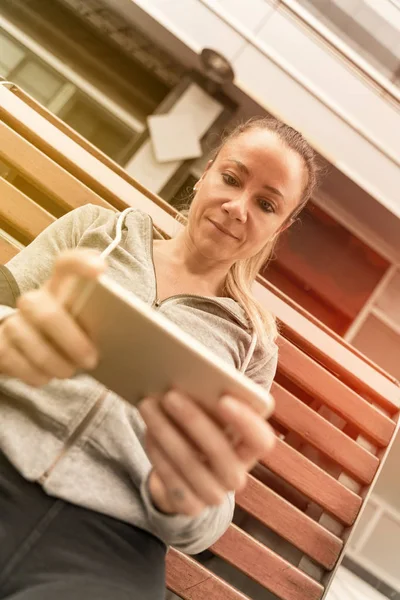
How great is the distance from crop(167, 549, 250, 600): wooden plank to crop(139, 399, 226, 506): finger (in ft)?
2.80

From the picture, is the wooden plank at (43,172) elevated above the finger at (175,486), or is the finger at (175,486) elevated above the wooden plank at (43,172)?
the wooden plank at (43,172)

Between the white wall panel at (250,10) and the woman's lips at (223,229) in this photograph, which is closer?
the woman's lips at (223,229)

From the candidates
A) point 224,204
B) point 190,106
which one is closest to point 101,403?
point 224,204

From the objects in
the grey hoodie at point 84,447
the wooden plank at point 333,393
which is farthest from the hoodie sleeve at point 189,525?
the wooden plank at point 333,393

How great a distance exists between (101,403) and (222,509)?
25cm

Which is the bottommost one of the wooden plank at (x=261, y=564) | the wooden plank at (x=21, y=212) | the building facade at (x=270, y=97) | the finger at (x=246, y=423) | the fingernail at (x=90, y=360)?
the wooden plank at (x=261, y=564)

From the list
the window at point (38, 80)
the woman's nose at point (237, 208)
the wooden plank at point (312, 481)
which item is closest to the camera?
the woman's nose at point (237, 208)

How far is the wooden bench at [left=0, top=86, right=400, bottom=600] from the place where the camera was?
4.06 feet

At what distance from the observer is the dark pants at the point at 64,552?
1.82ft

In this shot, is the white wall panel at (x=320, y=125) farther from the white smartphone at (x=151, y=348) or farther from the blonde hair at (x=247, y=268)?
the white smartphone at (x=151, y=348)

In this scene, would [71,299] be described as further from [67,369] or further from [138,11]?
[138,11]

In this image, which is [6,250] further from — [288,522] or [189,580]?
[288,522]

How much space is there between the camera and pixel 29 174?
1319mm

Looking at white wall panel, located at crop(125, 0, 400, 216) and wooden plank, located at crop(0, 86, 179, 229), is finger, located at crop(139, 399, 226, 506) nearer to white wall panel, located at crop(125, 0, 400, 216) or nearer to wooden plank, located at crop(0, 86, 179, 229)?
wooden plank, located at crop(0, 86, 179, 229)
